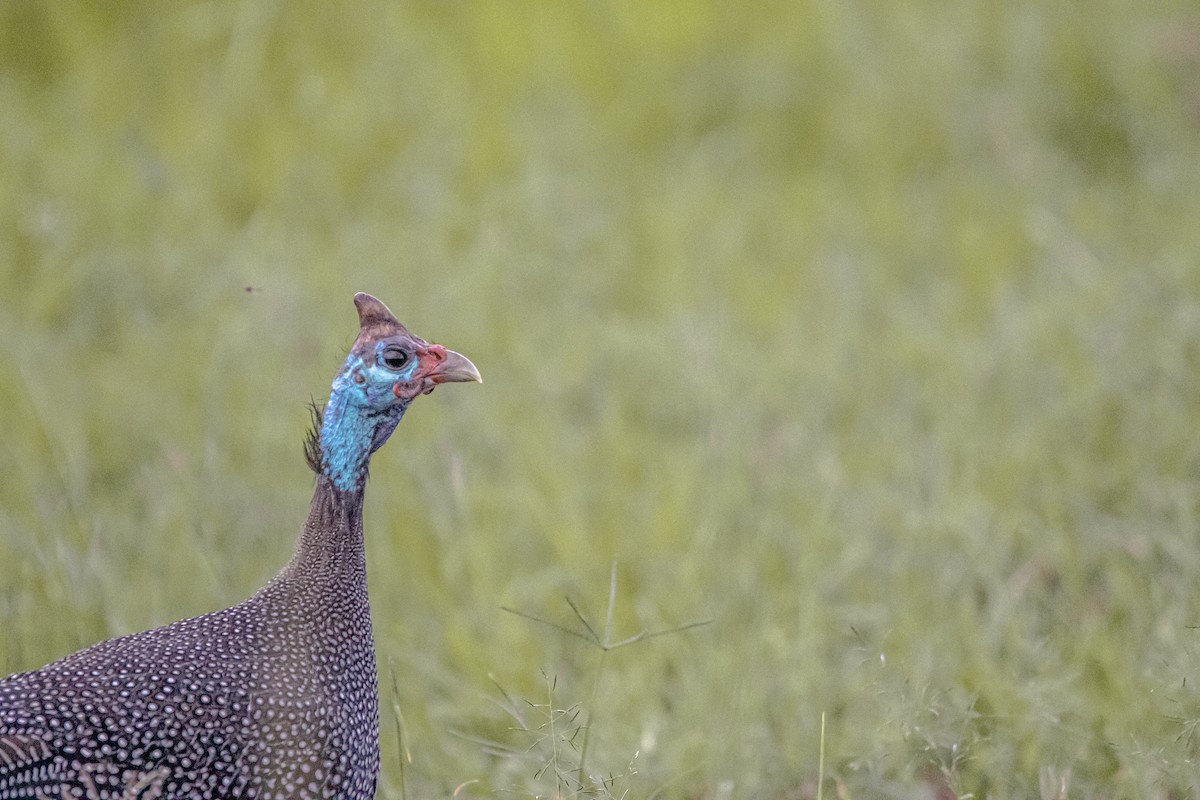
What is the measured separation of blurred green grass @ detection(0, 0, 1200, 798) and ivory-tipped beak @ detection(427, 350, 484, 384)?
68 cm

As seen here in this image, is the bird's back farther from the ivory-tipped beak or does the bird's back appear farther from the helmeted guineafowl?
the ivory-tipped beak

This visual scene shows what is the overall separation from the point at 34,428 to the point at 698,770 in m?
1.98

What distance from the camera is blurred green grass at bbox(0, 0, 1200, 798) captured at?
2742mm

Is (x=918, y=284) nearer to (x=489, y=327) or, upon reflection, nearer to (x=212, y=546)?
(x=489, y=327)

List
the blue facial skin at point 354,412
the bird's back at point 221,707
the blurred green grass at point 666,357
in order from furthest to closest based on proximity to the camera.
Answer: the blurred green grass at point 666,357, the blue facial skin at point 354,412, the bird's back at point 221,707

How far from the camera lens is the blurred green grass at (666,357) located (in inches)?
108

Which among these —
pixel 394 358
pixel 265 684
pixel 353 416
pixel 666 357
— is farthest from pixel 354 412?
pixel 666 357

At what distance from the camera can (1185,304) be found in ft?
12.1

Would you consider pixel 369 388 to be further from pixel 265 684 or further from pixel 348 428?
pixel 265 684

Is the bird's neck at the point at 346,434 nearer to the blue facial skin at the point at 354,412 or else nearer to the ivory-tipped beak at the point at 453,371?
the blue facial skin at the point at 354,412

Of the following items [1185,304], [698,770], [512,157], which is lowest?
[698,770]

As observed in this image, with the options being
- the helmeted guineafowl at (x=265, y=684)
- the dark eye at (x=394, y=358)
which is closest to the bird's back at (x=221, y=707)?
the helmeted guineafowl at (x=265, y=684)

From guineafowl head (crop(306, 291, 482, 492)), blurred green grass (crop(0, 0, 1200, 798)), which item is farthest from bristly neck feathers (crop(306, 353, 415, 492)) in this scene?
blurred green grass (crop(0, 0, 1200, 798))

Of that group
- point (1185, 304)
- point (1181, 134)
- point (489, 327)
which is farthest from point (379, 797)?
point (1181, 134)
